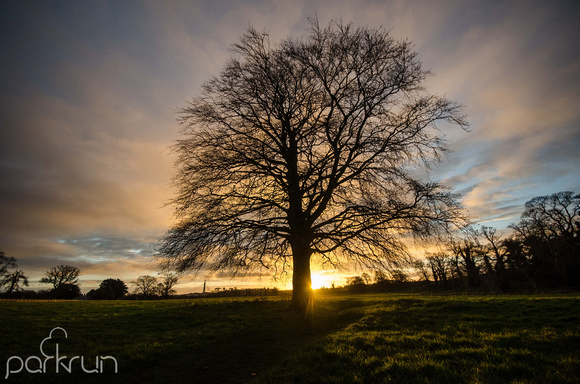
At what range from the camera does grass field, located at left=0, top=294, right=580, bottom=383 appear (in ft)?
13.7

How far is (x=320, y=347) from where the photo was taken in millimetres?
6059

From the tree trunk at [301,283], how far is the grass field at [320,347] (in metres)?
0.92

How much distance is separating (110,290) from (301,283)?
192 ft

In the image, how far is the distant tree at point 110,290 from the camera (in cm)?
5279

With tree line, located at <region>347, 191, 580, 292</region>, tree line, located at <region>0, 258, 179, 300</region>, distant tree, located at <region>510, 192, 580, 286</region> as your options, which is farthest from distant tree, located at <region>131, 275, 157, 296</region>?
distant tree, located at <region>510, 192, 580, 286</region>

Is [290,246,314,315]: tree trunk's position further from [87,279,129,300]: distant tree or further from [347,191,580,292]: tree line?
[87,279,129,300]: distant tree

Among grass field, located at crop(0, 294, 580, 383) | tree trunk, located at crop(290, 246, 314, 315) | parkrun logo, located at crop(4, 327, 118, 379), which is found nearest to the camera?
grass field, located at crop(0, 294, 580, 383)

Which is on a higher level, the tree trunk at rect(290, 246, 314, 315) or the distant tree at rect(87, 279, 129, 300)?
the tree trunk at rect(290, 246, 314, 315)

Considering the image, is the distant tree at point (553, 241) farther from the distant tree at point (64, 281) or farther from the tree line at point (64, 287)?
the distant tree at point (64, 281)

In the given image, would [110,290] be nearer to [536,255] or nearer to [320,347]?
[320,347]

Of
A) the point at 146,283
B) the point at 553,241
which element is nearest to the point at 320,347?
the point at 553,241

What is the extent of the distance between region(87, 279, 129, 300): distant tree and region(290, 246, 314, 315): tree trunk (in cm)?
5668

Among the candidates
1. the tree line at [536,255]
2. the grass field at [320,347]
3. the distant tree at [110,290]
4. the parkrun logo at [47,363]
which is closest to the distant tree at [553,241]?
the tree line at [536,255]

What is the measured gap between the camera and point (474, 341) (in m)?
5.67
